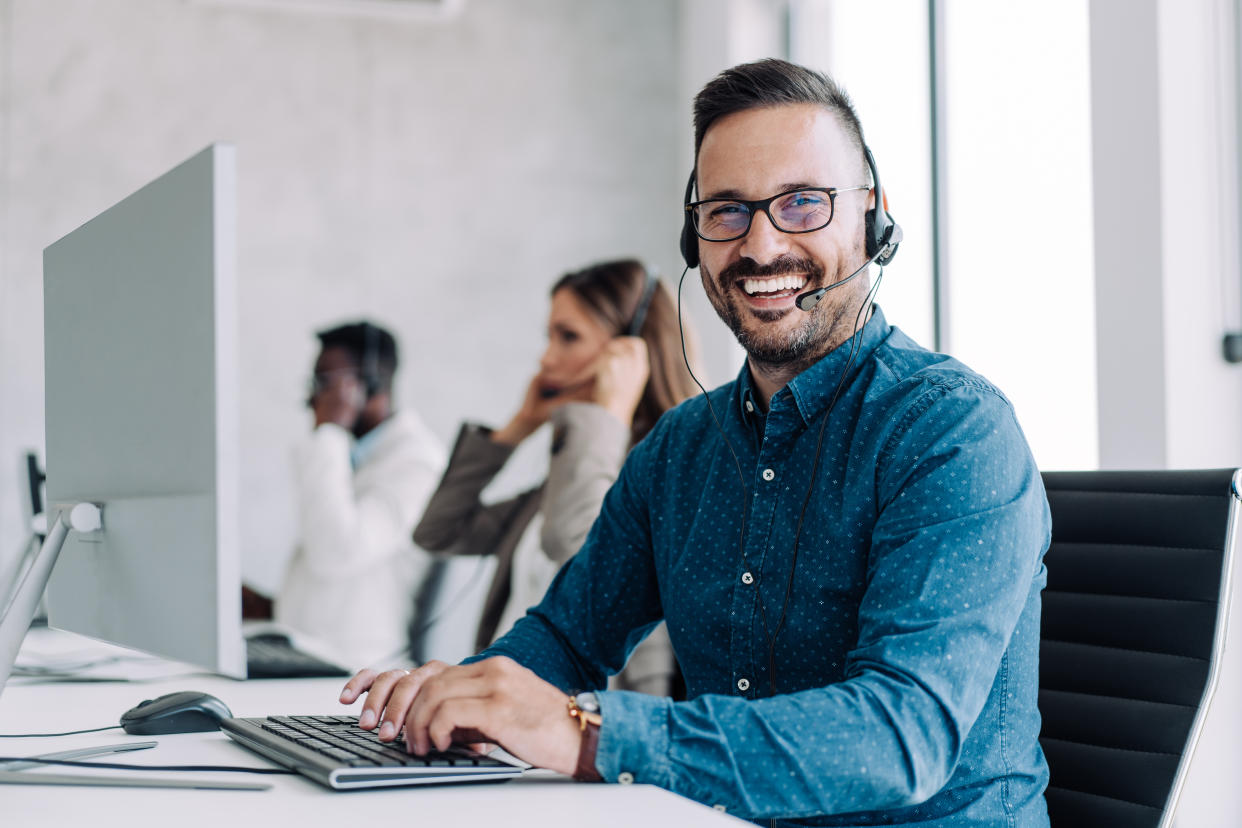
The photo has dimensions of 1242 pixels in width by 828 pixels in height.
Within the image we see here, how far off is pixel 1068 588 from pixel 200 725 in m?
0.86

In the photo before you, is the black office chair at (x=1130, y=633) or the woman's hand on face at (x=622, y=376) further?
the woman's hand on face at (x=622, y=376)

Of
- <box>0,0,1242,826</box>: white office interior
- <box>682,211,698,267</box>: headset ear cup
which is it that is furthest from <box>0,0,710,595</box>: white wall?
<box>682,211,698,267</box>: headset ear cup

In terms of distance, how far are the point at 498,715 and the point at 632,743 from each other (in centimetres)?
10

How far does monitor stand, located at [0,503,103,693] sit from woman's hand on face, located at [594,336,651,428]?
55.6 inches

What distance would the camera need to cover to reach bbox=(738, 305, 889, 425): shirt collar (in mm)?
1169

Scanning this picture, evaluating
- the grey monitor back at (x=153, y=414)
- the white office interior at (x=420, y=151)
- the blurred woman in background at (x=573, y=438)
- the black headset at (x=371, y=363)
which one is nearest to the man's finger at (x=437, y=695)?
the grey monitor back at (x=153, y=414)

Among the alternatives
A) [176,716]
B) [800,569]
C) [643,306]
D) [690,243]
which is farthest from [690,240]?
[643,306]

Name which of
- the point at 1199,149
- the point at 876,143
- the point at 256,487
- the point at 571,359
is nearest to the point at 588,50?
the point at 876,143

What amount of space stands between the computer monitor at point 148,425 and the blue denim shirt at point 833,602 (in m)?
0.31

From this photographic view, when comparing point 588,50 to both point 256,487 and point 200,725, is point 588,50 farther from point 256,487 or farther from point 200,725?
point 200,725

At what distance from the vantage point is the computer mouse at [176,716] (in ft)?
3.61

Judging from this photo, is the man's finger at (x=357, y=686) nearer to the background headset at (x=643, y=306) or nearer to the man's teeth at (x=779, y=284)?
the man's teeth at (x=779, y=284)

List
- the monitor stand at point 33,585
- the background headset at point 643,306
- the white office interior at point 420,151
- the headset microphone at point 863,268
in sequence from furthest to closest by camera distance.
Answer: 1. the white office interior at point 420,151
2. the background headset at point 643,306
3. the headset microphone at point 863,268
4. the monitor stand at point 33,585

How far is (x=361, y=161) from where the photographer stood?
4359 millimetres
